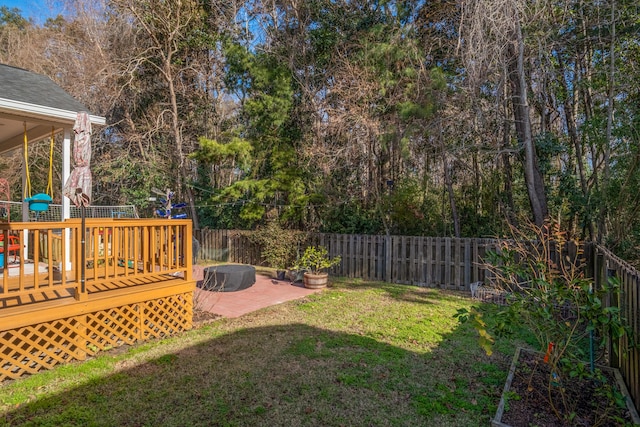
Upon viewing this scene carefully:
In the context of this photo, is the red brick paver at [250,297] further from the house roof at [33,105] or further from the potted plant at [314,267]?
the house roof at [33,105]

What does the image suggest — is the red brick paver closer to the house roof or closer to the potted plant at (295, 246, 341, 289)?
the potted plant at (295, 246, 341, 289)

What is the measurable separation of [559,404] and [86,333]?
465 centimetres

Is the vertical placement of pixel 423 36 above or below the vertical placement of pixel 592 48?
above

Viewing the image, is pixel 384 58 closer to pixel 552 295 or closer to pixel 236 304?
pixel 236 304

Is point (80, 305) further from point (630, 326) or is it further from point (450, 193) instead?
point (450, 193)

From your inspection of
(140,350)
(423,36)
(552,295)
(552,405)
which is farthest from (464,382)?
(423,36)

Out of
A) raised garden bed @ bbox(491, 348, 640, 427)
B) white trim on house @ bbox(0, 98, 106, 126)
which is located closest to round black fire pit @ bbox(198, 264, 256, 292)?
white trim on house @ bbox(0, 98, 106, 126)

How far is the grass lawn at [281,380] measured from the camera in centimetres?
281

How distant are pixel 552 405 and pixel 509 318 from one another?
2.19 feet

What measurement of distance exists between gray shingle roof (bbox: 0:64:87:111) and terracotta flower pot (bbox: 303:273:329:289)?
195 inches

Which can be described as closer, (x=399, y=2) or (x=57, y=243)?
(x=57, y=243)

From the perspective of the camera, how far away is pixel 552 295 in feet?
9.25

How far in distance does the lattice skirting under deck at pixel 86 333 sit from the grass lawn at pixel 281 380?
17 centimetres

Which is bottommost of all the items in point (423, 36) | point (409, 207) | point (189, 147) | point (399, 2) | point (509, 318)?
point (509, 318)
